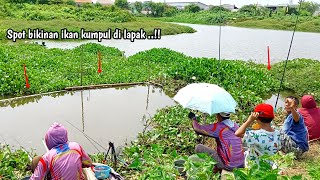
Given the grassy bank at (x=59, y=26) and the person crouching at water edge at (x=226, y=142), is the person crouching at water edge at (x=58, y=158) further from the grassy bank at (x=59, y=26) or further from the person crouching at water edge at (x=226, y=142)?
the grassy bank at (x=59, y=26)

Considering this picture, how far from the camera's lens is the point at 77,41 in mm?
26703

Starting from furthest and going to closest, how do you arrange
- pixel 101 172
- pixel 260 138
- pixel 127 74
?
1. pixel 127 74
2. pixel 260 138
3. pixel 101 172

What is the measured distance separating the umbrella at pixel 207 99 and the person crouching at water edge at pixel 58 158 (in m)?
1.78

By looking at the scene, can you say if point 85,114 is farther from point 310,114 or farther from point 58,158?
point 58,158

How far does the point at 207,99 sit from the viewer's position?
183 inches

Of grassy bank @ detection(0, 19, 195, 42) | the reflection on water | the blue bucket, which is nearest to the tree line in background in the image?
grassy bank @ detection(0, 19, 195, 42)

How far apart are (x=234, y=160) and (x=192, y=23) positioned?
57.6 meters

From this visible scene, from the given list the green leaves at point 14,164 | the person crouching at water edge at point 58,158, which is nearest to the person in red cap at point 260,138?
the person crouching at water edge at point 58,158


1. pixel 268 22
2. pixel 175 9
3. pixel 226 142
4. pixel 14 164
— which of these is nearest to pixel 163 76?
pixel 14 164

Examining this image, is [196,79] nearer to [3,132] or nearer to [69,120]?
[69,120]

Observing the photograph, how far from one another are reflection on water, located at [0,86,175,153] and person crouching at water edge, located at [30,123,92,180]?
10.4 feet

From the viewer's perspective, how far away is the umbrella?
15.1 ft

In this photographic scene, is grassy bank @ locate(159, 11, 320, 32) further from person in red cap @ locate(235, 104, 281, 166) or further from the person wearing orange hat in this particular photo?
person in red cap @ locate(235, 104, 281, 166)

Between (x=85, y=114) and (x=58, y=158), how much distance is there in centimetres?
540
